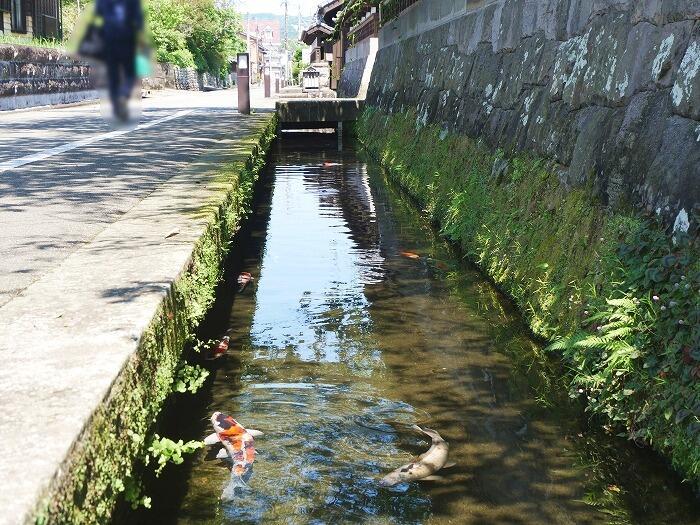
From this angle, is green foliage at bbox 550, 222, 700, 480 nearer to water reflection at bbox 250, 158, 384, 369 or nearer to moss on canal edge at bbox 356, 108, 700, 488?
moss on canal edge at bbox 356, 108, 700, 488

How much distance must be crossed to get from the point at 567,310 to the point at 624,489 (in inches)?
67.0

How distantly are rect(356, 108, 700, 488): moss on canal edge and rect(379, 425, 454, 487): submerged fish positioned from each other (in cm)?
87

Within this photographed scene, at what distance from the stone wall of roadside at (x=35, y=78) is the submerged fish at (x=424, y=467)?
661 inches

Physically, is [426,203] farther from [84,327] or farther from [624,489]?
[84,327]

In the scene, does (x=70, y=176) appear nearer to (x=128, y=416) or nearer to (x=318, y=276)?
(x=318, y=276)

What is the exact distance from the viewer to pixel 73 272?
433cm

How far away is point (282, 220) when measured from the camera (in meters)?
11.5

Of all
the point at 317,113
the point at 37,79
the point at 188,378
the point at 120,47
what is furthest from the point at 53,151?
the point at 37,79

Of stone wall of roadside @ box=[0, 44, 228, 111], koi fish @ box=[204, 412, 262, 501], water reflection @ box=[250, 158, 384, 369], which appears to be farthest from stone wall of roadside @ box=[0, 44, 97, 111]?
koi fish @ box=[204, 412, 262, 501]

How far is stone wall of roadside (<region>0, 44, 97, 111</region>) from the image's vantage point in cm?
2153

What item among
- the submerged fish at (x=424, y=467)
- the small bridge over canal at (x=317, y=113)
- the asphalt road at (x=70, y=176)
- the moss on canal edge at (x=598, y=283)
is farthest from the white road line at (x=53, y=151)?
the small bridge over canal at (x=317, y=113)

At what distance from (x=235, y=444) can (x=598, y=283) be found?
88.3 inches

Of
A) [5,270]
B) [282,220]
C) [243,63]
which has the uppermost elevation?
[243,63]

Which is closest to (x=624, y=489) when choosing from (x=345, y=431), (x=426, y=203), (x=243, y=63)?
(x=345, y=431)
